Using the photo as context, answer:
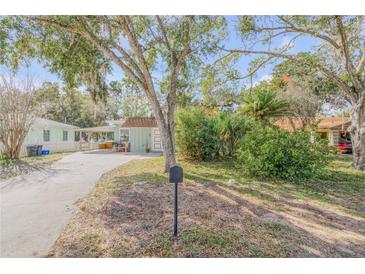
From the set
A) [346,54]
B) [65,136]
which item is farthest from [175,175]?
[65,136]

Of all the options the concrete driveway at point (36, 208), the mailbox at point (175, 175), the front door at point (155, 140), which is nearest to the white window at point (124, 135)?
the front door at point (155, 140)

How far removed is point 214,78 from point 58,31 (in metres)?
5.60

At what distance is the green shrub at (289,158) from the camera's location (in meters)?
6.21

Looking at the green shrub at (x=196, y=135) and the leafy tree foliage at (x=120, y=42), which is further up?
the leafy tree foliage at (x=120, y=42)

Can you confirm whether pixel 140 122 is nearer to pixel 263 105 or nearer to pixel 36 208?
pixel 263 105

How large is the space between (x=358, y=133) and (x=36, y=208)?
10016 mm

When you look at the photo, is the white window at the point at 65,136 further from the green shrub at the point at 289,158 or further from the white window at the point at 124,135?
the green shrub at the point at 289,158

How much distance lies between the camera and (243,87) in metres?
11.8

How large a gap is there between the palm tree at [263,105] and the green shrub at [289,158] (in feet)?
14.3

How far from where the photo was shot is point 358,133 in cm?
782

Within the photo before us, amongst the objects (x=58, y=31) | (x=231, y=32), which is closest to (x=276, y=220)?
(x=231, y=32)

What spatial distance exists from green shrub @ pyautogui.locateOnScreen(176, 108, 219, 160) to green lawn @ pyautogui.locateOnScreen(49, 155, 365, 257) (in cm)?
381
